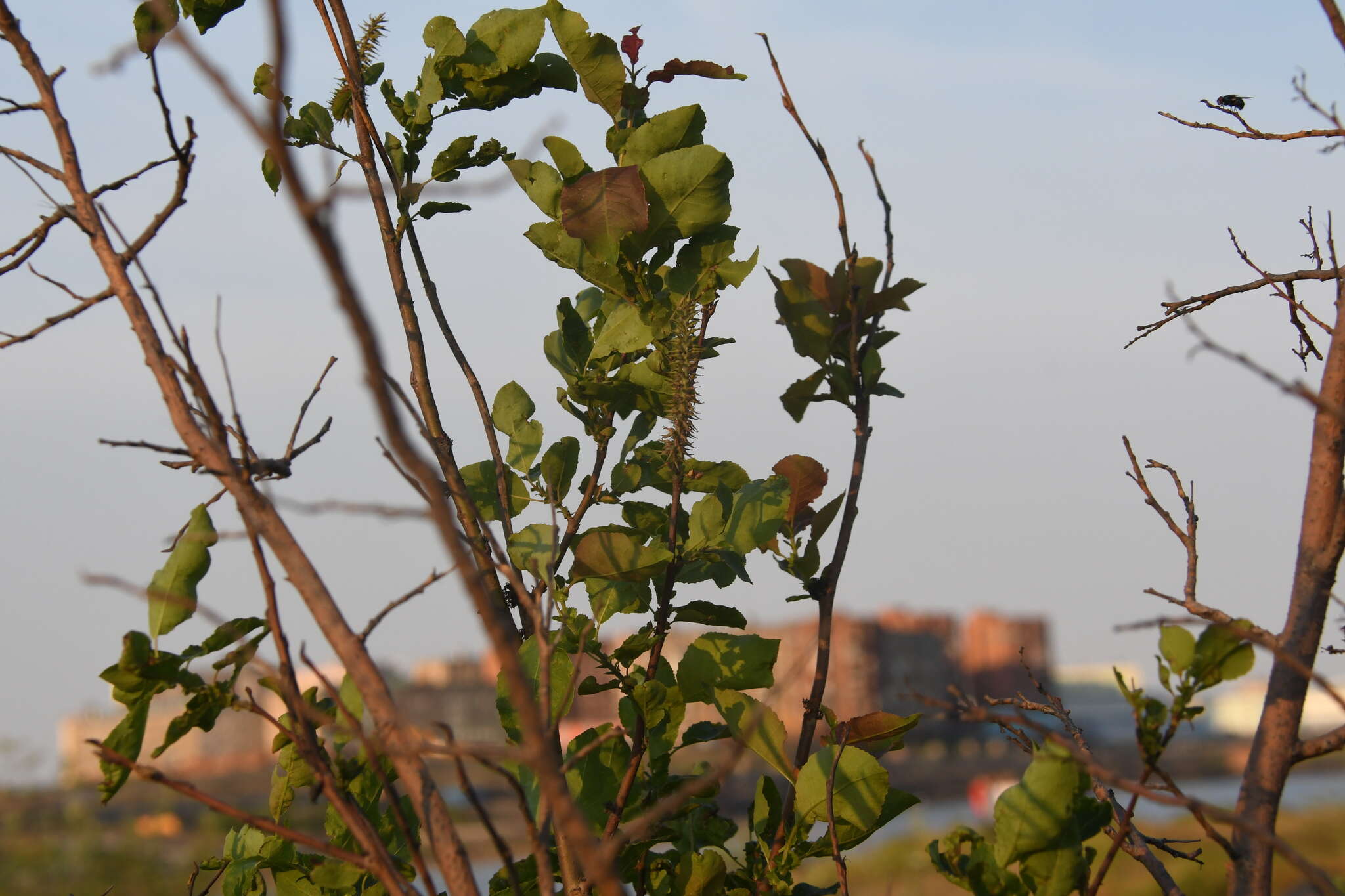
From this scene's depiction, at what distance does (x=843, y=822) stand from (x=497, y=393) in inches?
25.1

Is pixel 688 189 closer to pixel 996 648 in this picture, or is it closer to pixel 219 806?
pixel 219 806

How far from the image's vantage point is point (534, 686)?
1.05 metres

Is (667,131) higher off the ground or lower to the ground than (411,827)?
higher

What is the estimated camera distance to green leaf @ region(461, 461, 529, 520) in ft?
4.39

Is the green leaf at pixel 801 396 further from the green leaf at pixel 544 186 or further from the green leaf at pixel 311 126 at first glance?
the green leaf at pixel 311 126

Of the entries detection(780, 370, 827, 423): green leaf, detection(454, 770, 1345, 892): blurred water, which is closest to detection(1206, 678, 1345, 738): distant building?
detection(454, 770, 1345, 892): blurred water

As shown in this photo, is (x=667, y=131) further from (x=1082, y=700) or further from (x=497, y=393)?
(x=1082, y=700)

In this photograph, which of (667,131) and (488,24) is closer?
(667,131)

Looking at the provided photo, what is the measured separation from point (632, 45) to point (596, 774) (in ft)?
2.64

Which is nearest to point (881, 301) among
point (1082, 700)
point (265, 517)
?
point (265, 517)

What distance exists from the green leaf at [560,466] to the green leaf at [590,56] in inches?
15.4

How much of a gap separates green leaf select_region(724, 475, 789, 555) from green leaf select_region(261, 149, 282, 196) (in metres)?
0.69

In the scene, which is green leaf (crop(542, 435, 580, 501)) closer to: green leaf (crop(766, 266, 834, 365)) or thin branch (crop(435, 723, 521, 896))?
green leaf (crop(766, 266, 834, 365))

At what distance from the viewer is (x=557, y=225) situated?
4.20ft
